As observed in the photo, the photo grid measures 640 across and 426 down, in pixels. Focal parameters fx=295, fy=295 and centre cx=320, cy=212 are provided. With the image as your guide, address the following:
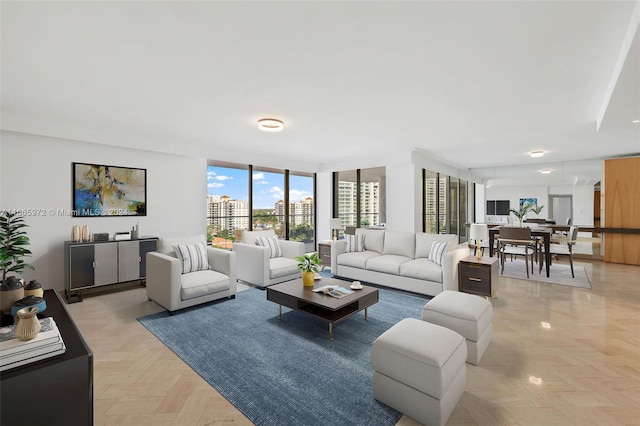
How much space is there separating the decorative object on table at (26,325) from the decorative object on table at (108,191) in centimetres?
410

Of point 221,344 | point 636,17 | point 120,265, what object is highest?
point 636,17

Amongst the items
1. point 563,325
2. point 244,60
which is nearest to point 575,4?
point 244,60

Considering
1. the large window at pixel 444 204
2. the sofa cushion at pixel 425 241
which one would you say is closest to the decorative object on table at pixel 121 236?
the sofa cushion at pixel 425 241

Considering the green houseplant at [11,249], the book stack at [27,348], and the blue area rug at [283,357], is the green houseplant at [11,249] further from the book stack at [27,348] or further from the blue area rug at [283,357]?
the blue area rug at [283,357]

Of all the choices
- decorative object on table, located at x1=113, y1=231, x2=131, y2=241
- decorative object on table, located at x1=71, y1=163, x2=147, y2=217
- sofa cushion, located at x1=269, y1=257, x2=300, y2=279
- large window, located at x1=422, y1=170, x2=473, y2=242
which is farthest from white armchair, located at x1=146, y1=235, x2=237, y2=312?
large window, located at x1=422, y1=170, x2=473, y2=242

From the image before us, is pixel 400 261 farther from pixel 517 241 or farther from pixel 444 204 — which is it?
pixel 444 204

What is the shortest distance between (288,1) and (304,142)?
381 centimetres

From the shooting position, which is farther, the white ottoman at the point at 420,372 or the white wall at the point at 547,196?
the white wall at the point at 547,196

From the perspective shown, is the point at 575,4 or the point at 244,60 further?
the point at 244,60

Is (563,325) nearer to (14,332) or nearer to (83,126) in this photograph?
(14,332)

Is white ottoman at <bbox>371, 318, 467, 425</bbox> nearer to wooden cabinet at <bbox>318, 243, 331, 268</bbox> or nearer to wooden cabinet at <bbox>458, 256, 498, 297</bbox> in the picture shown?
wooden cabinet at <bbox>458, 256, 498, 297</bbox>

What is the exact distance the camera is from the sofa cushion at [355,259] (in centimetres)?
506

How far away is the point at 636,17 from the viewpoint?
1906 millimetres

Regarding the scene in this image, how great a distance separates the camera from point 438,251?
Answer: 443cm
